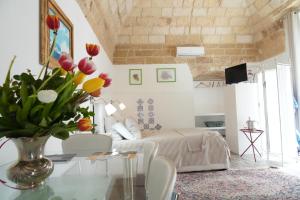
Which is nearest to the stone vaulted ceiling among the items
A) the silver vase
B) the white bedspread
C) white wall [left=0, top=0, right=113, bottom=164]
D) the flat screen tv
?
the flat screen tv

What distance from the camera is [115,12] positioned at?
3.97 meters

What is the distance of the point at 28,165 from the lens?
0.85 metres

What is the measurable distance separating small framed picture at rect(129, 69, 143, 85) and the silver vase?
4703 mm

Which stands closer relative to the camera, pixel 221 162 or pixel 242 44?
pixel 221 162

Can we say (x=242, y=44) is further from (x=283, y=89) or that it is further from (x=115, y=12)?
(x=115, y=12)

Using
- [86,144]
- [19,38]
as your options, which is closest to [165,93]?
[86,144]

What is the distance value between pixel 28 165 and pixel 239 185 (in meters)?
2.79

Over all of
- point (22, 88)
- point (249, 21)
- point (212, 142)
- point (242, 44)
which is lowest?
point (212, 142)

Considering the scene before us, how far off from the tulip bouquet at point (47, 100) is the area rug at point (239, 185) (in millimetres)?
2181

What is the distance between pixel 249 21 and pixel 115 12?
124 inches

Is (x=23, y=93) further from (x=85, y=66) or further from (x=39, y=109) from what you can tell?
(x=85, y=66)

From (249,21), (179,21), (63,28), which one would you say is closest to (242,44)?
(249,21)

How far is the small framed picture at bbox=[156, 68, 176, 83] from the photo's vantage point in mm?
5582

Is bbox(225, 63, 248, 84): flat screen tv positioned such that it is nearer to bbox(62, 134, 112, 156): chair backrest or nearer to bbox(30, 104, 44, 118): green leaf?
bbox(62, 134, 112, 156): chair backrest
